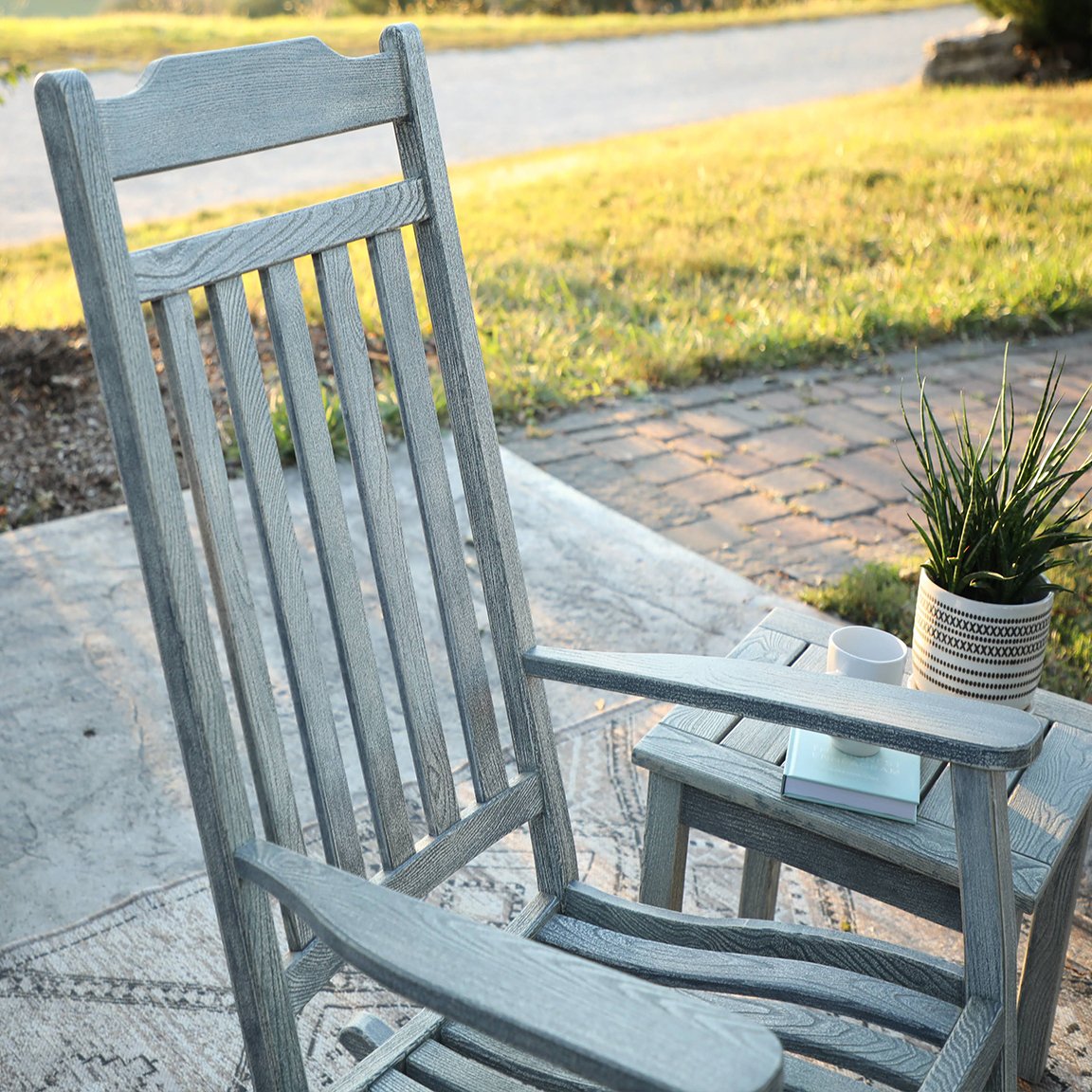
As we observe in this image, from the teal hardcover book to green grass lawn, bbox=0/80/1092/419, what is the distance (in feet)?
9.80

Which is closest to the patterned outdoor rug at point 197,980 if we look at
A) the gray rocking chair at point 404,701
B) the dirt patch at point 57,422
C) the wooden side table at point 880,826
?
the wooden side table at point 880,826

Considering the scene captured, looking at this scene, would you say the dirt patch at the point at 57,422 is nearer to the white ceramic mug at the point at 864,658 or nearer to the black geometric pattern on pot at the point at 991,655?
the white ceramic mug at the point at 864,658

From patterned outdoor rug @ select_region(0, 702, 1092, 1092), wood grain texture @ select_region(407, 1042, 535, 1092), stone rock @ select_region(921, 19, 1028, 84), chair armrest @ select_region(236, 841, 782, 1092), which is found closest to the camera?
chair armrest @ select_region(236, 841, 782, 1092)

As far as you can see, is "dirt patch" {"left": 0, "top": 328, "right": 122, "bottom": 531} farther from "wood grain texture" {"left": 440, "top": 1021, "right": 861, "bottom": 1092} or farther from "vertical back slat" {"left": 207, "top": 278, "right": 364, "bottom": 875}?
"wood grain texture" {"left": 440, "top": 1021, "right": 861, "bottom": 1092}

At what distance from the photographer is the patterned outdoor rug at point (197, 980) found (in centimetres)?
189

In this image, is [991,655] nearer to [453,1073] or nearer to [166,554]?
[453,1073]

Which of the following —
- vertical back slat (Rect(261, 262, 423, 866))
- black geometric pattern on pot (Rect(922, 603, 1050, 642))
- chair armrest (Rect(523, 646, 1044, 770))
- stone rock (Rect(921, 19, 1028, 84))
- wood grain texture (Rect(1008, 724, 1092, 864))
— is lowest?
wood grain texture (Rect(1008, 724, 1092, 864))

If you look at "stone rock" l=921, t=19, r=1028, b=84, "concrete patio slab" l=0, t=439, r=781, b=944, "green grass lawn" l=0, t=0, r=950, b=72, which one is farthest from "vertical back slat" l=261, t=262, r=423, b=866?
"green grass lawn" l=0, t=0, r=950, b=72

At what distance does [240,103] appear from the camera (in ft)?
4.28

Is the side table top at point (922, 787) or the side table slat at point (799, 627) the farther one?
the side table slat at point (799, 627)

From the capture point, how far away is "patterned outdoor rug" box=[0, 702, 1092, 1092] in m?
1.89

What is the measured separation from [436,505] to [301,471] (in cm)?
19

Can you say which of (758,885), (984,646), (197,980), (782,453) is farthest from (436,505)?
(782,453)

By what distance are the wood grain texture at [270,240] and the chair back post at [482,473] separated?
5 cm
